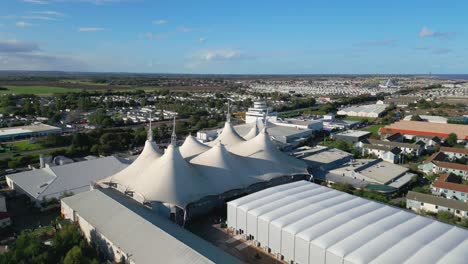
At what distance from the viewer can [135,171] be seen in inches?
763

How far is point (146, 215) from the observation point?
15156mm

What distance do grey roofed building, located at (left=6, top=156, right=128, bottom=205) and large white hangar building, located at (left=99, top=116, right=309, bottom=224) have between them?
3.40 meters

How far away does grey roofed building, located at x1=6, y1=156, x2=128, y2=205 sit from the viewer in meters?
20.5

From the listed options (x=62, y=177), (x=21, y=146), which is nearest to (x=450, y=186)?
(x=62, y=177)

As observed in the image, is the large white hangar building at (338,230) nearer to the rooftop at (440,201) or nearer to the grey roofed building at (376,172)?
the rooftop at (440,201)

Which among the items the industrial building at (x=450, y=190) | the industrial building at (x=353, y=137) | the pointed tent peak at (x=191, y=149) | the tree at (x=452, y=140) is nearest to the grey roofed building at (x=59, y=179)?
the pointed tent peak at (x=191, y=149)

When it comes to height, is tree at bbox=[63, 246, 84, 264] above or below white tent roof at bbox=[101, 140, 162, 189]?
below

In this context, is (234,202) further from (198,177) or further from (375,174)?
(375,174)

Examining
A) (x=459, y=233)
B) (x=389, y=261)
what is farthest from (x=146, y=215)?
(x=459, y=233)

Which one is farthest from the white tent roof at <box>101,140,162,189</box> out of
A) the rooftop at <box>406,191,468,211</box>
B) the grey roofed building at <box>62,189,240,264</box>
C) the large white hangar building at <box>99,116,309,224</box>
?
the rooftop at <box>406,191,468,211</box>

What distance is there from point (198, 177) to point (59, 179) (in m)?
9.87

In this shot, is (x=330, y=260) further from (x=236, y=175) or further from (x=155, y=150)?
(x=155, y=150)

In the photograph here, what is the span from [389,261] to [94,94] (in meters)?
87.8

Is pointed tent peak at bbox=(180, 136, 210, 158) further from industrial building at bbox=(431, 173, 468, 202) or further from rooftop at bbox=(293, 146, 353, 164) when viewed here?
industrial building at bbox=(431, 173, 468, 202)
